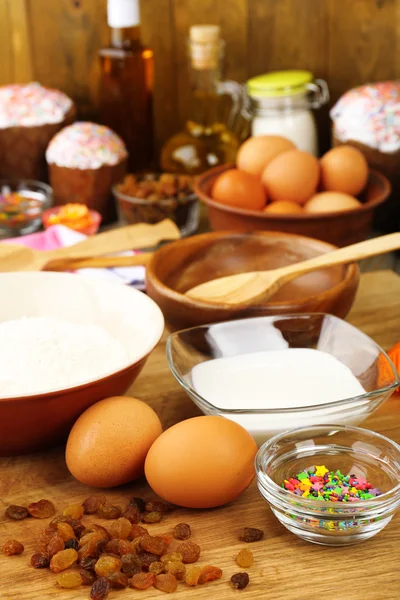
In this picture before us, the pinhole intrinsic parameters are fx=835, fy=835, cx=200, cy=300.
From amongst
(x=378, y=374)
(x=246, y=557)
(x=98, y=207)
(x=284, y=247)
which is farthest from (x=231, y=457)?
(x=98, y=207)

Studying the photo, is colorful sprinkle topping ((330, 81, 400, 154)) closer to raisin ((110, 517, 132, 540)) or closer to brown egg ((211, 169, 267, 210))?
brown egg ((211, 169, 267, 210))

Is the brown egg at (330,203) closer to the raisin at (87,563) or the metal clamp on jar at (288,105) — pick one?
the metal clamp on jar at (288,105)

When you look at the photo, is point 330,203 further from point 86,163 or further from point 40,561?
point 40,561

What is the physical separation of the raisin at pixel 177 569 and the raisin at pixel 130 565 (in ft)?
0.08

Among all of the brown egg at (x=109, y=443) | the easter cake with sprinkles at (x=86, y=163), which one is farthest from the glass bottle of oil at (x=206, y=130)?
the brown egg at (x=109, y=443)

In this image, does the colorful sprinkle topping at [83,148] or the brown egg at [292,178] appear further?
the colorful sprinkle topping at [83,148]

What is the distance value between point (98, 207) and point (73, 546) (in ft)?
3.54

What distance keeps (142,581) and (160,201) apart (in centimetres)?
97

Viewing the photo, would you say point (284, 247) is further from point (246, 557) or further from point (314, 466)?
point (246, 557)

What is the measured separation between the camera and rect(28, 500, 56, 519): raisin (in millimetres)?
761

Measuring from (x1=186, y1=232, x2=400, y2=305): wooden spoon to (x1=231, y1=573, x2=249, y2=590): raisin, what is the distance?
389 millimetres

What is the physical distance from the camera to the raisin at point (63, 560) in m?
0.68

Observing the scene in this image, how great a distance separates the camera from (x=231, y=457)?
0.73 metres

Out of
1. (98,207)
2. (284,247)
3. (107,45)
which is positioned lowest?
(98,207)
